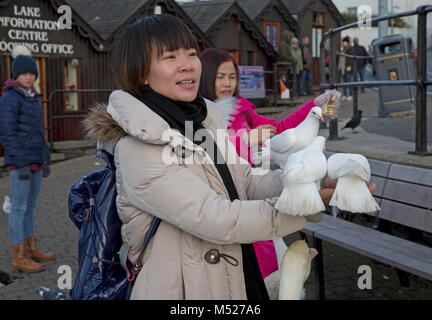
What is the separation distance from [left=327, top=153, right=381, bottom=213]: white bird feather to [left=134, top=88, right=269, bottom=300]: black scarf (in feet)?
1.53

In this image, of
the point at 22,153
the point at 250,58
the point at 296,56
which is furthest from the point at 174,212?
the point at 250,58

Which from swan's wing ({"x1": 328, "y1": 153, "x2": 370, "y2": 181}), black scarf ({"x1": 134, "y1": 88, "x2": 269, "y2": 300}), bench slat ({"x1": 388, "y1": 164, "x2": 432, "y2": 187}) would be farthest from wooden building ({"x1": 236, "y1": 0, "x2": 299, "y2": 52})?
swan's wing ({"x1": 328, "y1": 153, "x2": 370, "y2": 181})

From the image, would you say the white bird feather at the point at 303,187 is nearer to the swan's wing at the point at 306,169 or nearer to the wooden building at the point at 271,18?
the swan's wing at the point at 306,169

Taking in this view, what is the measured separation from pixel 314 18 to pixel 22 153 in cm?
2232

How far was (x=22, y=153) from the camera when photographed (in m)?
5.33

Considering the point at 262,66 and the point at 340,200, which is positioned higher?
the point at 262,66

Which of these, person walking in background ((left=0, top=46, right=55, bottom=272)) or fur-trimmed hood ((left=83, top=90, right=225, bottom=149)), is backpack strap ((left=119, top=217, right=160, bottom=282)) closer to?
fur-trimmed hood ((left=83, top=90, right=225, bottom=149))

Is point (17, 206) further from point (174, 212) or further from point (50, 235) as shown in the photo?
point (174, 212)

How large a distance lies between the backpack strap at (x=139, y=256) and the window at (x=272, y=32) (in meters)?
21.9

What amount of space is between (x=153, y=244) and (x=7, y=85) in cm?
404

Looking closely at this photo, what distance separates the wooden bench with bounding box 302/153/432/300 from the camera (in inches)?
144
